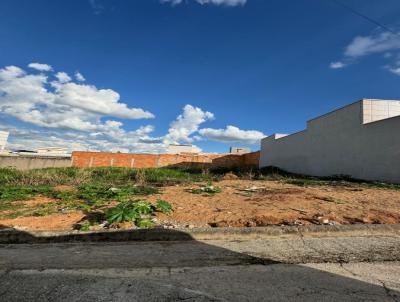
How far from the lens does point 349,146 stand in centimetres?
1591

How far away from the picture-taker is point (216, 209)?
618 centimetres

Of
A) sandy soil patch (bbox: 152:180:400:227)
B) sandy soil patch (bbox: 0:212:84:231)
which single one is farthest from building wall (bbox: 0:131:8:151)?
sandy soil patch (bbox: 152:180:400:227)

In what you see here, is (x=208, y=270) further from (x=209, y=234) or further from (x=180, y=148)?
(x=180, y=148)

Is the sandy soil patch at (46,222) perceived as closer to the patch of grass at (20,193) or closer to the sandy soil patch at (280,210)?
the sandy soil patch at (280,210)

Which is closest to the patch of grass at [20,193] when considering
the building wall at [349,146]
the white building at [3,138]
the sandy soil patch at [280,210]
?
the sandy soil patch at [280,210]

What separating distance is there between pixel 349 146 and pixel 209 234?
13853 mm

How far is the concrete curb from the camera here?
455 cm

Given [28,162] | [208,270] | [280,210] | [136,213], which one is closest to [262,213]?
[280,210]

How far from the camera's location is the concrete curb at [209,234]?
4.55 m

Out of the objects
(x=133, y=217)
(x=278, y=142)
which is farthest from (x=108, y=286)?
(x=278, y=142)

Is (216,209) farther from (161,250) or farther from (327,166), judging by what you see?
(327,166)

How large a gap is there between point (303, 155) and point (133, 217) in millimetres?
18641

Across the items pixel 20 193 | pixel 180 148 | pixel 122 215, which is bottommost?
pixel 20 193

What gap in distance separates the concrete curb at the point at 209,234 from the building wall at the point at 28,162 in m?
24.6
